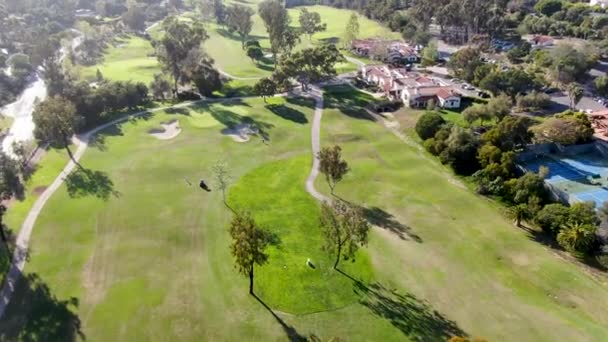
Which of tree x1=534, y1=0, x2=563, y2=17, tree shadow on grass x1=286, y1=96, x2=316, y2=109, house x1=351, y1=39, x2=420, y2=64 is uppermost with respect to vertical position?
tree x1=534, y1=0, x2=563, y2=17

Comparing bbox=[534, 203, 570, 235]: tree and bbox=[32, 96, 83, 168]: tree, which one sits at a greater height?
bbox=[32, 96, 83, 168]: tree

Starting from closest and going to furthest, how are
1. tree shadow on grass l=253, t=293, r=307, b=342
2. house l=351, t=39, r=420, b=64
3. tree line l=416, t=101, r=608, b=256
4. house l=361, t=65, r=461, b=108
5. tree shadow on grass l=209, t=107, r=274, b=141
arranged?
tree shadow on grass l=253, t=293, r=307, b=342 < tree line l=416, t=101, r=608, b=256 < tree shadow on grass l=209, t=107, r=274, b=141 < house l=361, t=65, r=461, b=108 < house l=351, t=39, r=420, b=64

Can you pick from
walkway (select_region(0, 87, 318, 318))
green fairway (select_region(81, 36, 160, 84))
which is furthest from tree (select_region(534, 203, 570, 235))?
green fairway (select_region(81, 36, 160, 84))

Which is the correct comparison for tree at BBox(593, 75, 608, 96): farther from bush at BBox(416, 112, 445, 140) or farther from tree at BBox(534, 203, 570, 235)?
tree at BBox(534, 203, 570, 235)

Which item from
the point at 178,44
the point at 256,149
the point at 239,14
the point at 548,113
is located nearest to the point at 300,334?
the point at 256,149

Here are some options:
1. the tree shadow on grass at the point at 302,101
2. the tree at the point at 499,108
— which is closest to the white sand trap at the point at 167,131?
the tree shadow on grass at the point at 302,101

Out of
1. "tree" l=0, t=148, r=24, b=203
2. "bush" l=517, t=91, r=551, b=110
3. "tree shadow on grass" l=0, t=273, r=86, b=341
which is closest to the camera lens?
"tree shadow on grass" l=0, t=273, r=86, b=341

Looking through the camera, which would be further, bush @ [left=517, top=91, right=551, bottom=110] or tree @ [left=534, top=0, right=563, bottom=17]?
tree @ [left=534, top=0, right=563, bottom=17]
